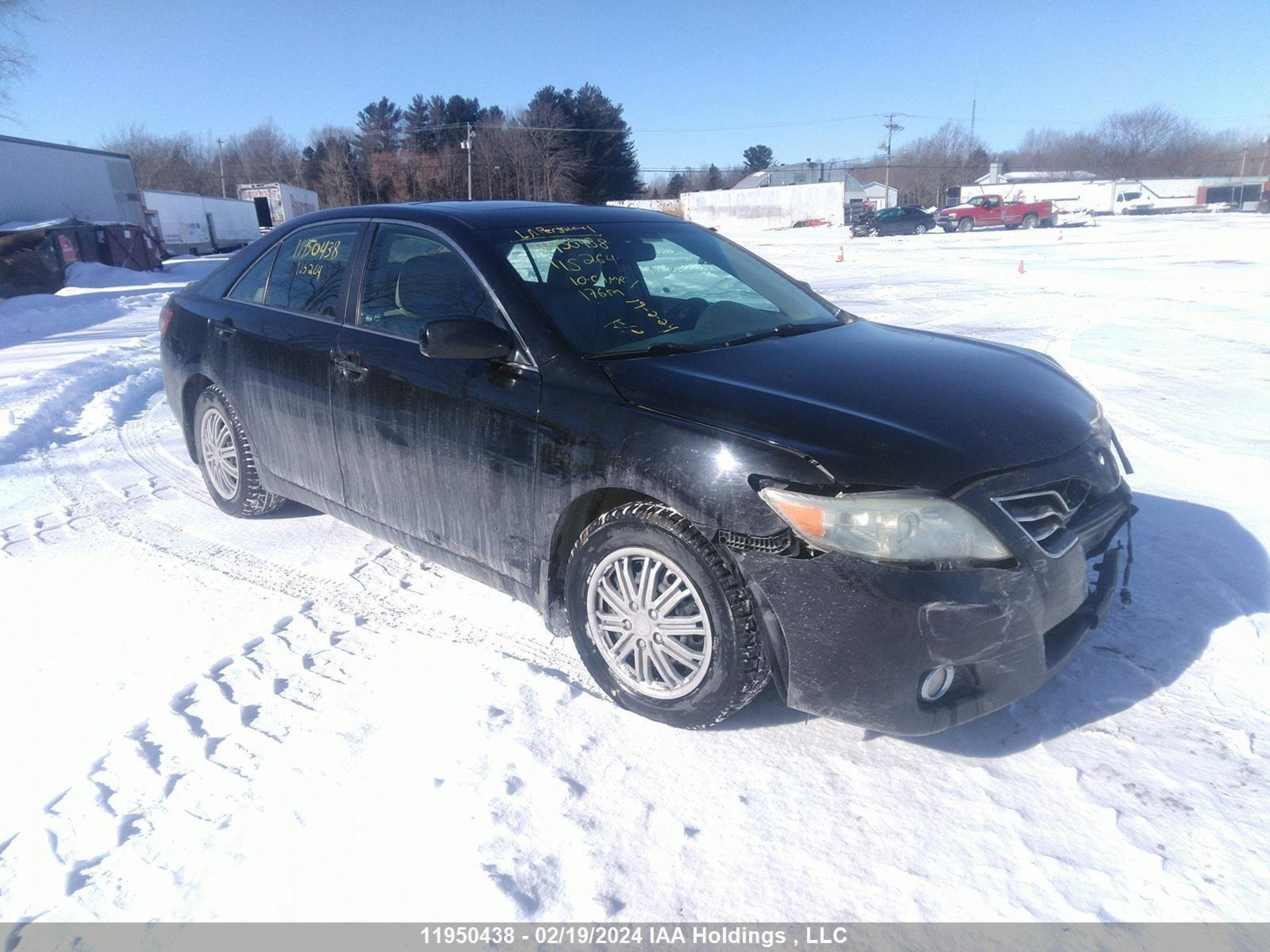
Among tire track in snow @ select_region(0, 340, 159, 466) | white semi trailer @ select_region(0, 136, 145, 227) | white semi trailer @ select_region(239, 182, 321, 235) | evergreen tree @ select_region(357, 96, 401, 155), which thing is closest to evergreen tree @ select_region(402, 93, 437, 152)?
evergreen tree @ select_region(357, 96, 401, 155)

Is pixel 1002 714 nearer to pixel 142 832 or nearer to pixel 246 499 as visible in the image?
pixel 142 832

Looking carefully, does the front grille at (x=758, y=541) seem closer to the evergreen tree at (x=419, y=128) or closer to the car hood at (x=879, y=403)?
the car hood at (x=879, y=403)

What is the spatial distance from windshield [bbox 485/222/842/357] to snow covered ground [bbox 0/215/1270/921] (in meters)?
1.28

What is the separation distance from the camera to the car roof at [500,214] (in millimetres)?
3568

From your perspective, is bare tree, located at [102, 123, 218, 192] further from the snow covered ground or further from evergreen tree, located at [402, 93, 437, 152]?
the snow covered ground

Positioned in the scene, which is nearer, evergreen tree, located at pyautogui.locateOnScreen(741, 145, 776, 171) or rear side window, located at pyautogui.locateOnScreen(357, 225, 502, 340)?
rear side window, located at pyautogui.locateOnScreen(357, 225, 502, 340)

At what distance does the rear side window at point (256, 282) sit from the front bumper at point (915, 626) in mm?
3186

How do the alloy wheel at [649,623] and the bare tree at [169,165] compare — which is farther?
the bare tree at [169,165]

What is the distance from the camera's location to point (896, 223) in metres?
41.2

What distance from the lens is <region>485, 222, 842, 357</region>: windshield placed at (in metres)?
3.18

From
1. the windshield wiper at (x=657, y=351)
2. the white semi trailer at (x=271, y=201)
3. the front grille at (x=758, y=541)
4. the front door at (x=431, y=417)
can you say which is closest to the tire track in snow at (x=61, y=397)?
the front door at (x=431, y=417)

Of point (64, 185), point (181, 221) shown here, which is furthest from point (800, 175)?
point (64, 185)

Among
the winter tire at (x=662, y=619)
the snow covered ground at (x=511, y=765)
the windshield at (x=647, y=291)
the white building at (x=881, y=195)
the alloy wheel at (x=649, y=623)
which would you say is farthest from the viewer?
the white building at (x=881, y=195)

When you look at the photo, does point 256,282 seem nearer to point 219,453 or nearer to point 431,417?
point 219,453
